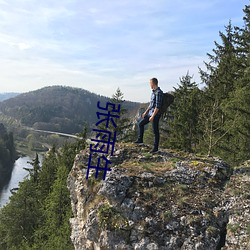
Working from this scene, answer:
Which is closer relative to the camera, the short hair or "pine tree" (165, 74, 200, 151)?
the short hair

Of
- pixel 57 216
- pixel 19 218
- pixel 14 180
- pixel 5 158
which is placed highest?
pixel 57 216

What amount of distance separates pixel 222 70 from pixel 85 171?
1864 cm

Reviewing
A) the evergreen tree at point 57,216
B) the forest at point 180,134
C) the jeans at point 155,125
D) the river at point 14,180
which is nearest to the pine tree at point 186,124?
the forest at point 180,134

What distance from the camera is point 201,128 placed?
73.4 ft

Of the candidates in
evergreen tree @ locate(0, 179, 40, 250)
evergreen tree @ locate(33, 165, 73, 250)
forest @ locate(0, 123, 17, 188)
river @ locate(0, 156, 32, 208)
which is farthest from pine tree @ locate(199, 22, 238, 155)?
Result: forest @ locate(0, 123, 17, 188)

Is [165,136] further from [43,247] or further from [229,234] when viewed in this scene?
[229,234]

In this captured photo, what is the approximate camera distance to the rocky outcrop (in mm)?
7223

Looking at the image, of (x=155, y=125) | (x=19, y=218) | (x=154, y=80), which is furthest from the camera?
(x=19, y=218)

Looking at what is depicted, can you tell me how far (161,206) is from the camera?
7.95 m

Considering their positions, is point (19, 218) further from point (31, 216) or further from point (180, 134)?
point (180, 134)

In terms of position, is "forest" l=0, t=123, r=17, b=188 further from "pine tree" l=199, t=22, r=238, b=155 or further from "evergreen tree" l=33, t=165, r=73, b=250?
"pine tree" l=199, t=22, r=238, b=155


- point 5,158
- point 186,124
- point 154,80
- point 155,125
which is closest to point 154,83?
point 154,80

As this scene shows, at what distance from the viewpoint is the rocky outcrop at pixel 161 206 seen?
284 inches

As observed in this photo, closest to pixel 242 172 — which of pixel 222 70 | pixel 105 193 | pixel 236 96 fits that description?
pixel 105 193
